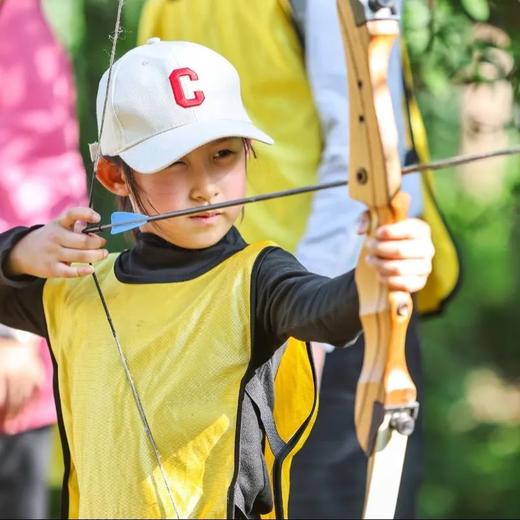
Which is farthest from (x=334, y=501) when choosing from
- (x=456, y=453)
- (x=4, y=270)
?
(x=4, y=270)

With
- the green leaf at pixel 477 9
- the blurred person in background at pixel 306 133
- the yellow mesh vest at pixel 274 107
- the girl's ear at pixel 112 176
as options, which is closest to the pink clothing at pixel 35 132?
the blurred person in background at pixel 306 133

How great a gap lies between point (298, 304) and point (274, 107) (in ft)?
4.09

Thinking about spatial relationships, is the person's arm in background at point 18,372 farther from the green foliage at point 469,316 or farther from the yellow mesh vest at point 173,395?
the yellow mesh vest at point 173,395

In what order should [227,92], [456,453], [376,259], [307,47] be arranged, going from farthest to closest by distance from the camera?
[456,453] → [307,47] → [227,92] → [376,259]

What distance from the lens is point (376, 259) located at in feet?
4.92

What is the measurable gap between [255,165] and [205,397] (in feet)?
3.68

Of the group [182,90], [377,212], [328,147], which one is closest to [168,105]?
[182,90]

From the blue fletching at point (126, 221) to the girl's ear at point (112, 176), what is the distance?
126 millimetres

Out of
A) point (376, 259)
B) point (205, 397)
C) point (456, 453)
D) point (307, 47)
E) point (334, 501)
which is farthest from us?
point (456, 453)

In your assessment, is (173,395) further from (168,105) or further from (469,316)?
(469,316)

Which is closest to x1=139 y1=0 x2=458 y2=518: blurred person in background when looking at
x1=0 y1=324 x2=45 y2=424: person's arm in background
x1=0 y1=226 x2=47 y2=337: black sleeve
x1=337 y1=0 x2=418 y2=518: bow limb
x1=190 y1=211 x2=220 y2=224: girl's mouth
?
x1=0 y1=324 x2=45 y2=424: person's arm in background

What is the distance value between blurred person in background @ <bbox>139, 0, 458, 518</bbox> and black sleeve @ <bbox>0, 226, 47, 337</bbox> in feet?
2.44

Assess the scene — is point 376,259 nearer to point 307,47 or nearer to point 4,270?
point 4,270

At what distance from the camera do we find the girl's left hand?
148cm
